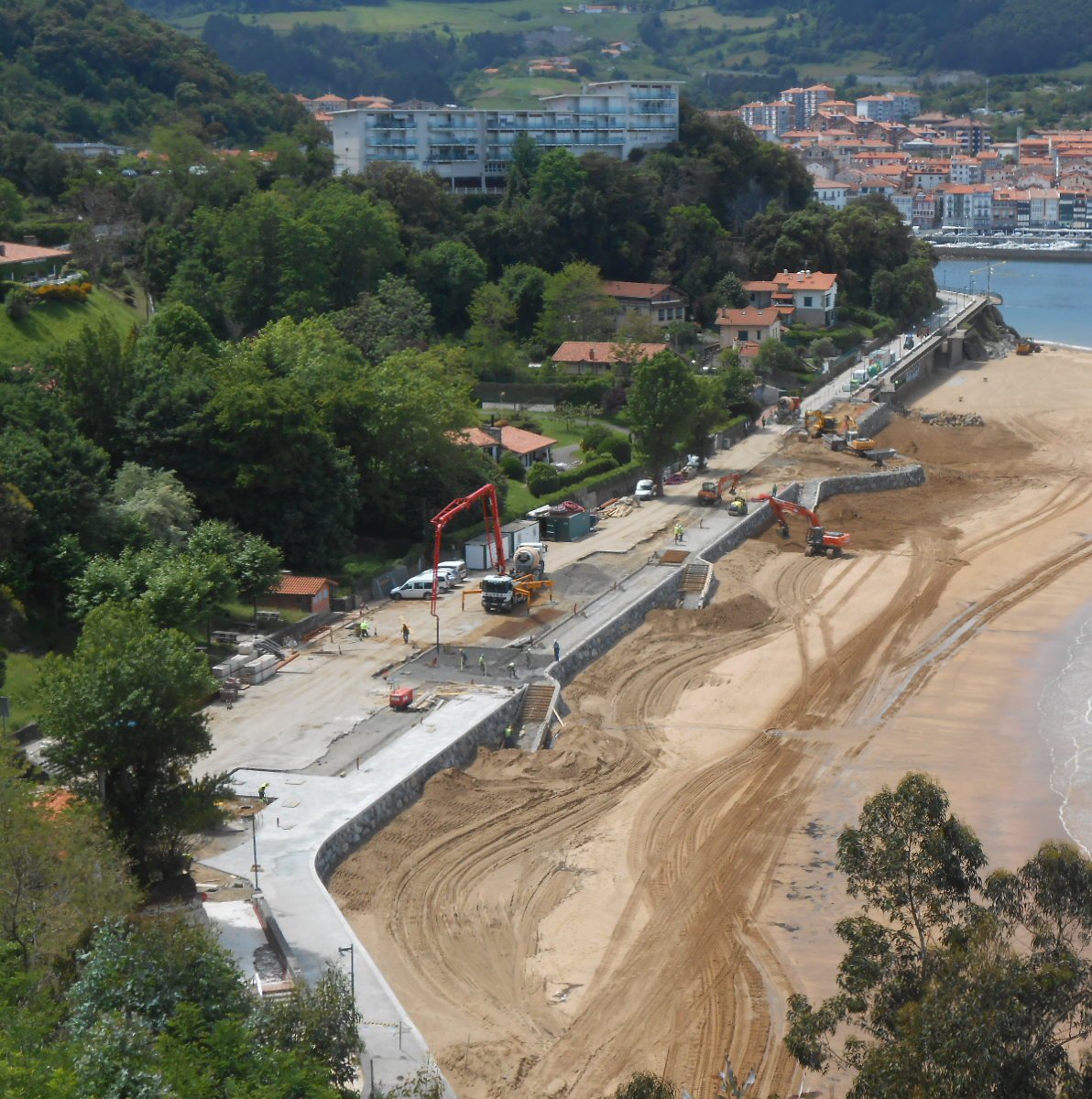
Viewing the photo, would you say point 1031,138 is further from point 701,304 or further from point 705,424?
point 705,424

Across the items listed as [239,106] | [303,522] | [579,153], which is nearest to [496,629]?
[303,522]

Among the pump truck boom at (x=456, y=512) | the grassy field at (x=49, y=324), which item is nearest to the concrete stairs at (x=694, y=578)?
the pump truck boom at (x=456, y=512)

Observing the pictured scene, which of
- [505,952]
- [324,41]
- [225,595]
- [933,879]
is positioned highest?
[324,41]

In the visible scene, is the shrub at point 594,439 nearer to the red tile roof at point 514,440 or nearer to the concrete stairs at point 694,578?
the red tile roof at point 514,440

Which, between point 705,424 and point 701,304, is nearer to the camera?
point 705,424

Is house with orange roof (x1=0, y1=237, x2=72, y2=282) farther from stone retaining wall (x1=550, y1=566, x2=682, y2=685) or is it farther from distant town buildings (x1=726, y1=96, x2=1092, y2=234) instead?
distant town buildings (x1=726, y1=96, x2=1092, y2=234)

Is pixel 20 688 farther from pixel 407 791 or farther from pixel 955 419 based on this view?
pixel 955 419

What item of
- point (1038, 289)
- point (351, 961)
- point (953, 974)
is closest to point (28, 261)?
point (351, 961)
